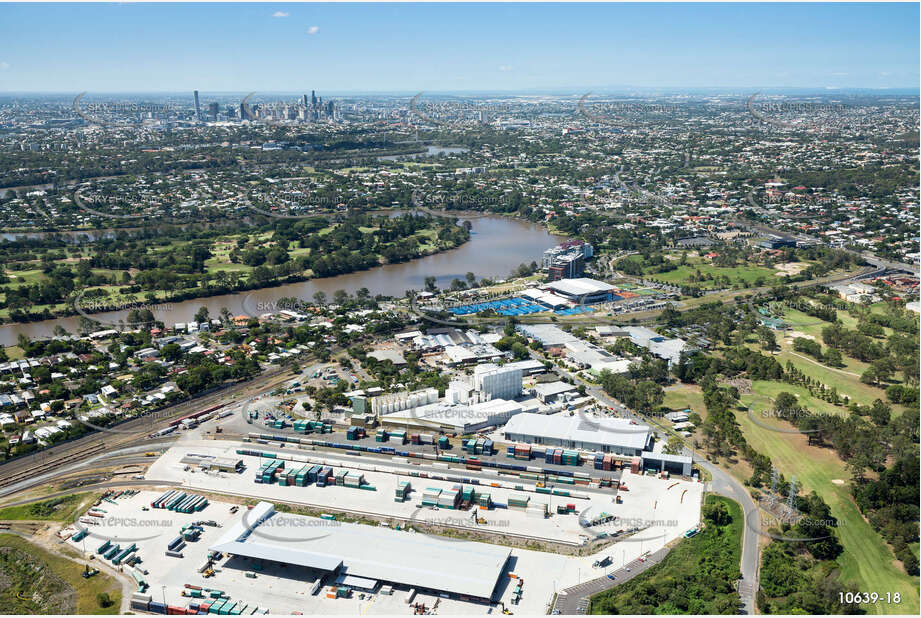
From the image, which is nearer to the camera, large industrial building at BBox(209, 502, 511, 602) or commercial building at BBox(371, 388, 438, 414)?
large industrial building at BBox(209, 502, 511, 602)

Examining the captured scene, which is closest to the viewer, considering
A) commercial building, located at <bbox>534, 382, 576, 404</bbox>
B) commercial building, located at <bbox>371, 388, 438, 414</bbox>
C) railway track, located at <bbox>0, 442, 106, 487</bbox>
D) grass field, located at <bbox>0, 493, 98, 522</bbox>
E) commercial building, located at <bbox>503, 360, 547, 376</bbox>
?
grass field, located at <bbox>0, 493, 98, 522</bbox>

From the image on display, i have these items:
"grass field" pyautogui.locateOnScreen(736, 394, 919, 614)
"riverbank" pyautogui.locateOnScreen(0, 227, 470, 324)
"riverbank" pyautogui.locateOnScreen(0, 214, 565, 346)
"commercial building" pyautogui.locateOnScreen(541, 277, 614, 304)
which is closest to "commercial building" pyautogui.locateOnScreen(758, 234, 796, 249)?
"riverbank" pyautogui.locateOnScreen(0, 214, 565, 346)

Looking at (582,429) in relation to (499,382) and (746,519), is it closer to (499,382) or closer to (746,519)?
(499,382)

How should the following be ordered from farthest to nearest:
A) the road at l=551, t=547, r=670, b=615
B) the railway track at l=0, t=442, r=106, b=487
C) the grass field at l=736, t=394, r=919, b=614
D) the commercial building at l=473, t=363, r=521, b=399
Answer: the commercial building at l=473, t=363, r=521, b=399 < the railway track at l=0, t=442, r=106, b=487 < the grass field at l=736, t=394, r=919, b=614 < the road at l=551, t=547, r=670, b=615

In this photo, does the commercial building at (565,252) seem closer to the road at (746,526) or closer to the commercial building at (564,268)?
the commercial building at (564,268)

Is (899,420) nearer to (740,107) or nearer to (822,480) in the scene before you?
(822,480)

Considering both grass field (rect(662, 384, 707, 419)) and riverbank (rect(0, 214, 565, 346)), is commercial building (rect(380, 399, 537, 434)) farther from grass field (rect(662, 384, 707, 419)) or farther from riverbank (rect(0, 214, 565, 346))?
riverbank (rect(0, 214, 565, 346))

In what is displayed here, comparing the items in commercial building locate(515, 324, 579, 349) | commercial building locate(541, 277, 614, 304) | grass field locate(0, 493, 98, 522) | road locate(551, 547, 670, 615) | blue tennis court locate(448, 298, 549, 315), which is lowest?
grass field locate(0, 493, 98, 522)

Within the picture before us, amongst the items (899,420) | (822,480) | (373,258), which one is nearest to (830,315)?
(899,420)
